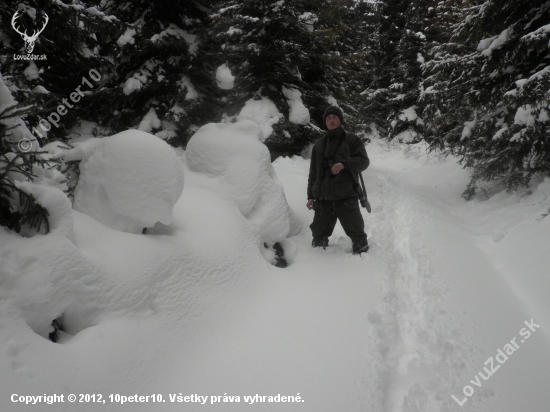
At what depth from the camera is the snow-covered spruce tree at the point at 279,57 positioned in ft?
29.2

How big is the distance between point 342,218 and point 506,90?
4812mm

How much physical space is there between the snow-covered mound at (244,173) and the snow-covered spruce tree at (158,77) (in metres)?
4.40

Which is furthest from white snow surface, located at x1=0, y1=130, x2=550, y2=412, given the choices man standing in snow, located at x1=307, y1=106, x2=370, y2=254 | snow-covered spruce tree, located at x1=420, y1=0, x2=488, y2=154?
snow-covered spruce tree, located at x1=420, y1=0, x2=488, y2=154

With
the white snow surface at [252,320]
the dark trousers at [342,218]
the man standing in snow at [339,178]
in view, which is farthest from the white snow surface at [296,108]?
the white snow surface at [252,320]

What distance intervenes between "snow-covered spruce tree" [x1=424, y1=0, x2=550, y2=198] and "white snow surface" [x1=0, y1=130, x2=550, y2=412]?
6.77 feet

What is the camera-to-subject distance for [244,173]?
4766 mm

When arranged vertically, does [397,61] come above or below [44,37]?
below

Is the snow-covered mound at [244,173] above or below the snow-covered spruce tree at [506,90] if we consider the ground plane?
below

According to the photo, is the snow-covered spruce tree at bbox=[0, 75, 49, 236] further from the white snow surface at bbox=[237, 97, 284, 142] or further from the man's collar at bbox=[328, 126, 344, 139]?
the white snow surface at bbox=[237, 97, 284, 142]

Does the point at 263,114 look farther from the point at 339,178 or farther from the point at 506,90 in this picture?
the point at 506,90

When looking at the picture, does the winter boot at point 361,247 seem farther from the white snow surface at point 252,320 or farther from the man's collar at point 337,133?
the man's collar at point 337,133

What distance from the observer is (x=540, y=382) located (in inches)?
101

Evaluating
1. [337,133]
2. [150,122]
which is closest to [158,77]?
[150,122]

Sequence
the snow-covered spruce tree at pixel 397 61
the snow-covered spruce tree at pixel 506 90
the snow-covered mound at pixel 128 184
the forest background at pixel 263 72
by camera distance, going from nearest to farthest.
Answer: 1. the snow-covered mound at pixel 128 184
2. the forest background at pixel 263 72
3. the snow-covered spruce tree at pixel 506 90
4. the snow-covered spruce tree at pixel 397 61
